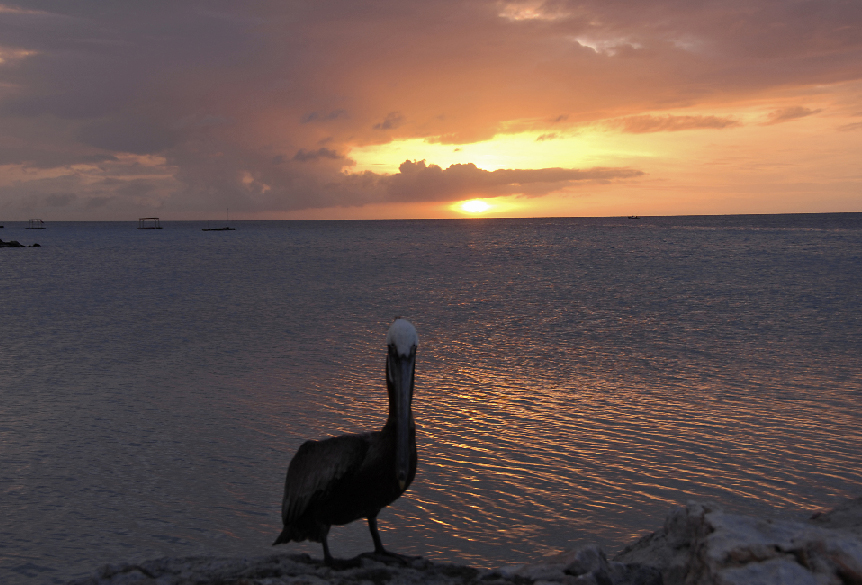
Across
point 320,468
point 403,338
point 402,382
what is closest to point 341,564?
point 320,468

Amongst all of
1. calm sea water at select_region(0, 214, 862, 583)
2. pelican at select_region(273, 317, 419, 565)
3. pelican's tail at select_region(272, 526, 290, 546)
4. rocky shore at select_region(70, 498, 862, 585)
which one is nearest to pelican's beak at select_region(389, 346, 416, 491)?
pelican at select_region(273, 317, 419, 565)

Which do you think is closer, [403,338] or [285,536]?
[403,338]

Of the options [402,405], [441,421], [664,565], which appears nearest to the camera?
[402,405]

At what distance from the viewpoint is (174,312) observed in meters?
23.0

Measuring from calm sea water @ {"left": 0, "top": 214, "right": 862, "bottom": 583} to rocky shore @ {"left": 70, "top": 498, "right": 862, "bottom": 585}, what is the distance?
5.61 feet

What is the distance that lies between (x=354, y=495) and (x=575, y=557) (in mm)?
1477

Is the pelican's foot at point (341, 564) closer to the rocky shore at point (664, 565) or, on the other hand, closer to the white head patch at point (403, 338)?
the rocky shore at point (664, 565)

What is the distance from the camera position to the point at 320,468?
13.6ft

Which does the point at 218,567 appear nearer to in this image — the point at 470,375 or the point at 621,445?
the point at 621,445

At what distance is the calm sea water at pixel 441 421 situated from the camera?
6.30m

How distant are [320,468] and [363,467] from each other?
316mm

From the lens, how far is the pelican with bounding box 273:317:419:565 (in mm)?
3764

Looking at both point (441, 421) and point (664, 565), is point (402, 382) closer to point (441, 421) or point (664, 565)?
point (664, 565)

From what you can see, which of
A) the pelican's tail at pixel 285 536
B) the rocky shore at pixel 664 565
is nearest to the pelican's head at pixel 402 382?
the rocky shore at pixel 664 565
